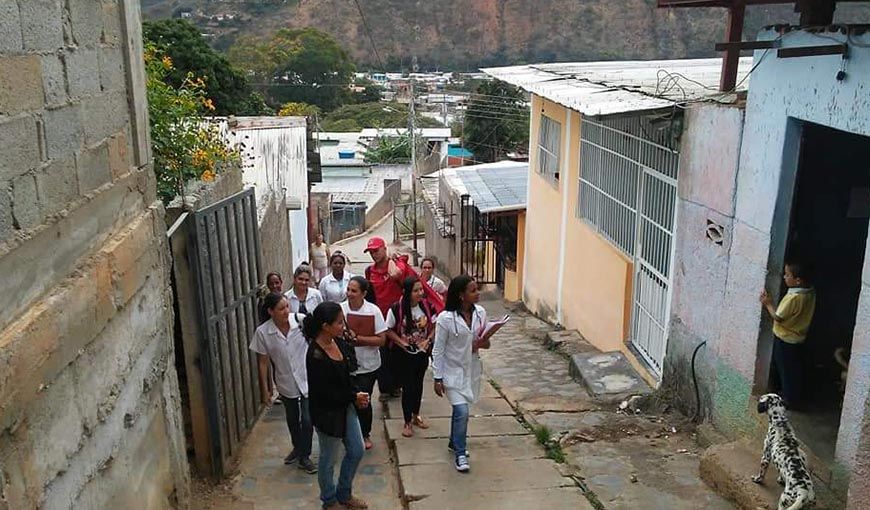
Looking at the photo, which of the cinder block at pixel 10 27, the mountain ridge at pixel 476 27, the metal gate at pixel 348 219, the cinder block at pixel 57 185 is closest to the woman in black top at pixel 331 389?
the cinder block at pixel 57 185

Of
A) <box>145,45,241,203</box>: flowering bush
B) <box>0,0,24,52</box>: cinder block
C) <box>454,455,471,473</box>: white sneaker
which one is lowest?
<box>454,455,471,473</box>: white sneaker

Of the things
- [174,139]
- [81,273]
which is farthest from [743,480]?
[174,139]

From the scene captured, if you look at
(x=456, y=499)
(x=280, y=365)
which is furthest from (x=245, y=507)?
(x=456, y=499)

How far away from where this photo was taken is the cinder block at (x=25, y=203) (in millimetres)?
2764

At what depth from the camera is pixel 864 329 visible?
13.8 ft

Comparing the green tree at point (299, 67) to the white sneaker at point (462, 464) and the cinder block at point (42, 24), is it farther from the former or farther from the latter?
the cinder block at point (42, 24)

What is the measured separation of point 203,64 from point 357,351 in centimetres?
1832

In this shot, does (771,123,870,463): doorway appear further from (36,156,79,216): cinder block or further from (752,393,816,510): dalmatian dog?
(36,156,79,216): cinder block

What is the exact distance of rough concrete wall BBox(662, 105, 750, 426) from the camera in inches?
233

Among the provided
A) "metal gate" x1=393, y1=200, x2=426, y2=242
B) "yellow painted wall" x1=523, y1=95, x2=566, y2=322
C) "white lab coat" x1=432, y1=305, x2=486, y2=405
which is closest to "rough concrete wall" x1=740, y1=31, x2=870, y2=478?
"white lab coat" x1=432, y1=305, x2=486, y2=405

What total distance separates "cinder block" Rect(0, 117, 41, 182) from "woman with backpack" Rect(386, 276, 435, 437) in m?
3.50

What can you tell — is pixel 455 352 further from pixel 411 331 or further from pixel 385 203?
pixel 385 203

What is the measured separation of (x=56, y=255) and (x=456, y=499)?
3165 mm

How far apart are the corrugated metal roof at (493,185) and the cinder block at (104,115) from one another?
10453 mm
